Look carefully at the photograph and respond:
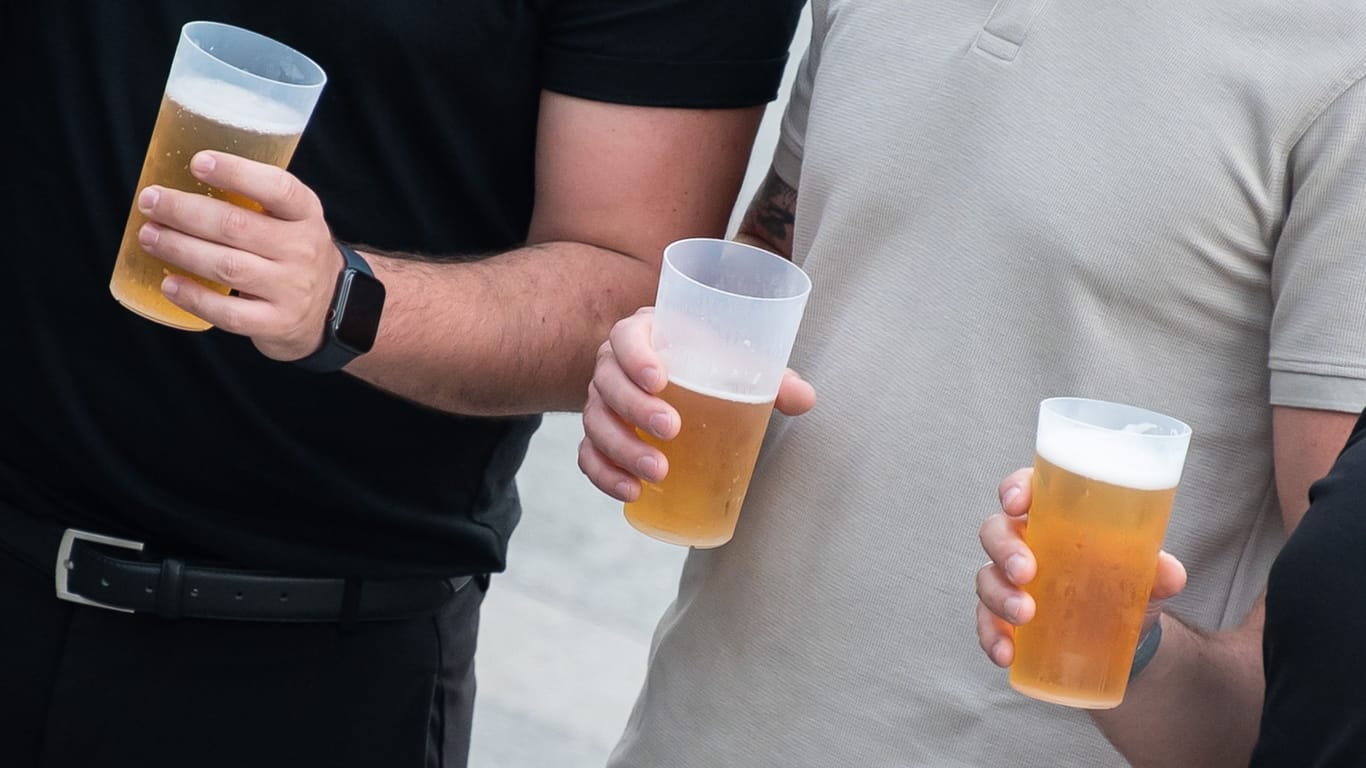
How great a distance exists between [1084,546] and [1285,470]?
23cm

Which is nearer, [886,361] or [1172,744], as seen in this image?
[1172,744]

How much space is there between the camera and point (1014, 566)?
116 cm

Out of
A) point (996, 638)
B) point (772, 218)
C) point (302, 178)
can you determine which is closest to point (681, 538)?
point (996, 638)

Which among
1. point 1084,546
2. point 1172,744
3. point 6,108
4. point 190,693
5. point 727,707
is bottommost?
point 190,693

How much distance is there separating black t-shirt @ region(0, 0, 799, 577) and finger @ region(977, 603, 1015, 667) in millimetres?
705

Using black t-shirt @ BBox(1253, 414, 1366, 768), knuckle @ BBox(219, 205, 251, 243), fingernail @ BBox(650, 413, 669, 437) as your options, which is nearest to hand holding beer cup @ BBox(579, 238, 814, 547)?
fingernail @ BBox(650, 413, 669, 437)

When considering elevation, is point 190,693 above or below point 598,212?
below

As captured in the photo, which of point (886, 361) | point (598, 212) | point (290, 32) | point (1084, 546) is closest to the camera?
point (1084, 546)

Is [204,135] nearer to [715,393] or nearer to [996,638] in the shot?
[715,393]

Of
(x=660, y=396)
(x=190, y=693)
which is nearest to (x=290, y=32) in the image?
(x=660, y=396)

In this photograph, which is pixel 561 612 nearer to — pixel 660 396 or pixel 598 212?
pixel 598 212

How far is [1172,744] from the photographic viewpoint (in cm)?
132

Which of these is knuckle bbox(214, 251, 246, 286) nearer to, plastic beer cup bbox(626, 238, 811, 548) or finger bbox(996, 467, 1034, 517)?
plastic beer cup bbox(626, 238, 811, 548)

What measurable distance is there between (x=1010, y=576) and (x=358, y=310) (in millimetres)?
636
